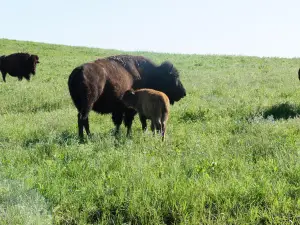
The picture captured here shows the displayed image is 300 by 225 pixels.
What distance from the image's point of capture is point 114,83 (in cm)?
822

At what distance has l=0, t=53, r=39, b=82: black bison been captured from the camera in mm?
23844

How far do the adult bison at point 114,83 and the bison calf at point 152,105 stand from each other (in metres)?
0.39

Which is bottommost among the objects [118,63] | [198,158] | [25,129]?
[25,129]

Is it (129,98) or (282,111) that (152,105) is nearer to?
(129,98)

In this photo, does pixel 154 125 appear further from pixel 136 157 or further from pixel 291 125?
pixel 291 125

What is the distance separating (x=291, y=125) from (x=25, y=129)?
19.0 ft

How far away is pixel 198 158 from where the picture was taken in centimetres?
534

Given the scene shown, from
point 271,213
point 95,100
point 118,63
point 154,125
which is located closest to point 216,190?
point 271,213

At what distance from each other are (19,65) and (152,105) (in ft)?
62.3

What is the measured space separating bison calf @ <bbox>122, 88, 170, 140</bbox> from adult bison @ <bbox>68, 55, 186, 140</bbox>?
390 mm

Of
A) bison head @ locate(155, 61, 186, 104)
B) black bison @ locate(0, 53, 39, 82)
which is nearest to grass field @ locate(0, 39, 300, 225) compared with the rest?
bison head @ locate(155, 61, 186, 104)

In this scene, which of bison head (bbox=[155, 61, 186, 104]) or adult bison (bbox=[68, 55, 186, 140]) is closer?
adult bison (bbox=[68, 55, 186, 140])

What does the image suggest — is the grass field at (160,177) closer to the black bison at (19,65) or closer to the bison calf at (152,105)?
the bison calf at (152,105)

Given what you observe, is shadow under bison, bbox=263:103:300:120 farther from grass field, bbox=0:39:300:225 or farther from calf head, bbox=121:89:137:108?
calf head, bbox=121:89:137:108
